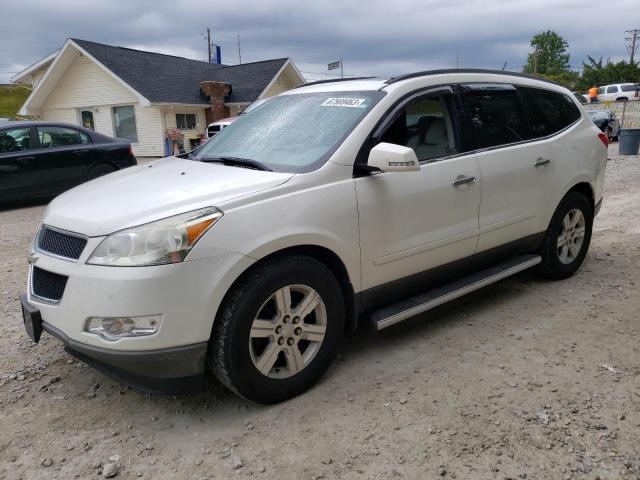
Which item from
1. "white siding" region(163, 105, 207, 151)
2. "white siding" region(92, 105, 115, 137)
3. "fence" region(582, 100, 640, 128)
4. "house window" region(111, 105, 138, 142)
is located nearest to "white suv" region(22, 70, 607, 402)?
"white siding" region(163, 105, 207, 151)

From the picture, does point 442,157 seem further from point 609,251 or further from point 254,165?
point 609,251

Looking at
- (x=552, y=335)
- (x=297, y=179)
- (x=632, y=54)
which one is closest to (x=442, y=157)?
(x=297, y=179)

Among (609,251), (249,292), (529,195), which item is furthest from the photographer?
(609,251)

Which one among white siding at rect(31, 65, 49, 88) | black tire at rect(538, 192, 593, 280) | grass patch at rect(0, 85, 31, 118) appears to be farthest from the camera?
grass patch at rect(0, 85, 31, 118)

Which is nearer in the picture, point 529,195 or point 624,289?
point 529,195

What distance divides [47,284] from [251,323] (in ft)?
3.67

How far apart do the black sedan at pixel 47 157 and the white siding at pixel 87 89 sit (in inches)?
539

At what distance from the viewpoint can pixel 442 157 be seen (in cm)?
377

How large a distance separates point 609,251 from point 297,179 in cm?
436

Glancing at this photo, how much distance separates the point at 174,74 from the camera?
2550 centimetres

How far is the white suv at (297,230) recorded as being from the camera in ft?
8.66

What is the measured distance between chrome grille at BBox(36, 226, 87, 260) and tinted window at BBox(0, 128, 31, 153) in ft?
25.7

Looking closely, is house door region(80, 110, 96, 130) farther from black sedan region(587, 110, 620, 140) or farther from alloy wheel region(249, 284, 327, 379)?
alloy wheel region(249, 284, 327, 379)

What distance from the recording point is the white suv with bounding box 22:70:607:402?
104 inches
